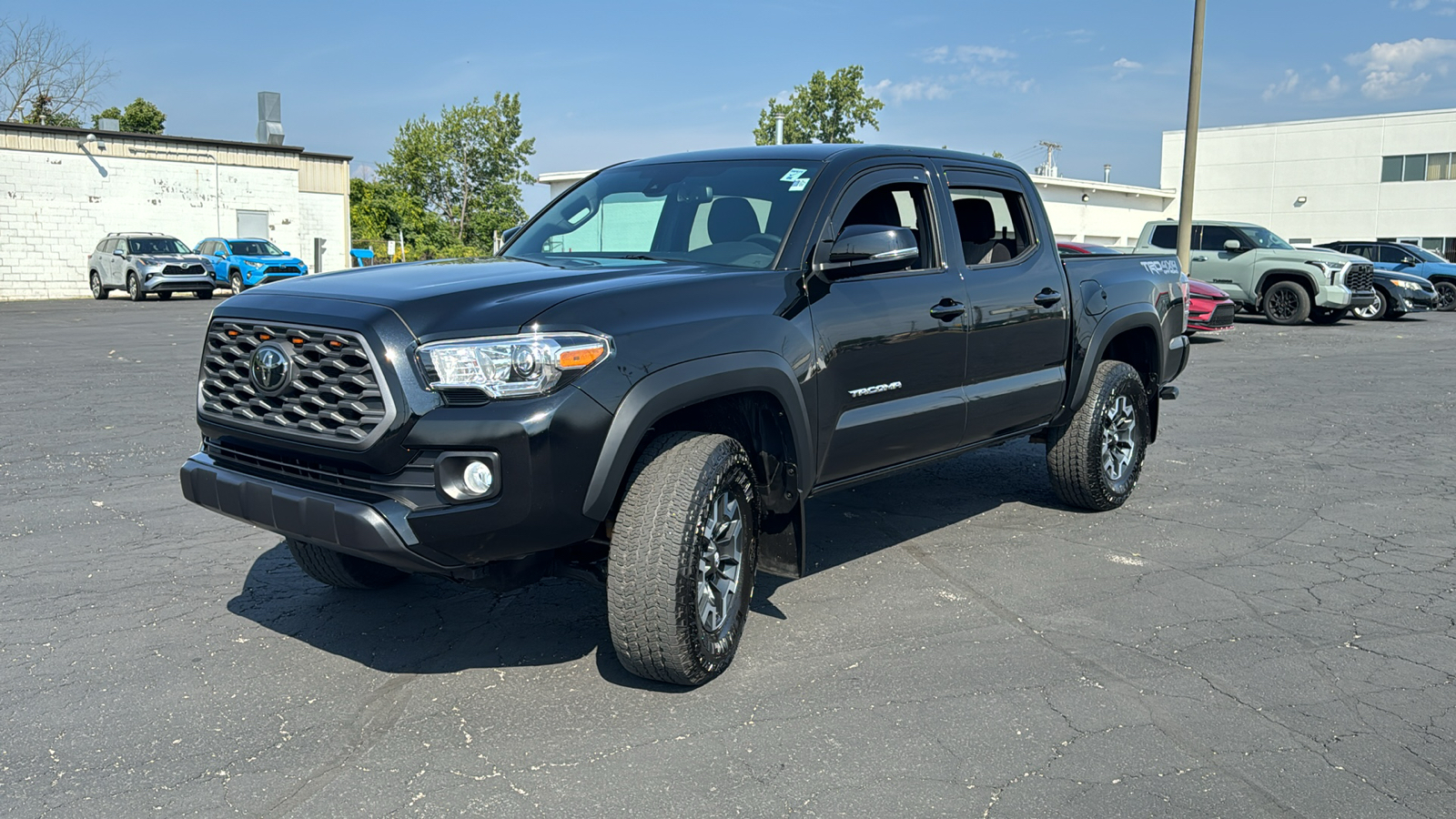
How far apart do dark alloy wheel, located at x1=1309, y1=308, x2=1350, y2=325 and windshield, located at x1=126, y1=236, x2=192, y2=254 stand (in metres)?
27.6

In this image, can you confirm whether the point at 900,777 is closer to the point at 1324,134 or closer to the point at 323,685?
the point at 323,685

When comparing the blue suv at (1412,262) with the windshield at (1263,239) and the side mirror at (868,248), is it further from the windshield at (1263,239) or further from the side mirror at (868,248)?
the side mirror at (868,248)

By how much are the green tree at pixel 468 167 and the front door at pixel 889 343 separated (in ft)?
261

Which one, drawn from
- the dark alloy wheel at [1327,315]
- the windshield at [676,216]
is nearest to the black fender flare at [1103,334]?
the windshield at [676,216]

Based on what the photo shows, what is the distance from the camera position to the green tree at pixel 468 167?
82562 mm

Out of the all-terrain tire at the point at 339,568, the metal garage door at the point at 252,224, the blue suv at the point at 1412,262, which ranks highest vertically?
the metal garage door at the point at 252,224

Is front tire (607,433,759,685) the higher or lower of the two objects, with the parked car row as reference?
lower

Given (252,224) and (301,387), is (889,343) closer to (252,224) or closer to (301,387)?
(301,387)

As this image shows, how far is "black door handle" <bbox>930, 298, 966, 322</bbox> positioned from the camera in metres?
5.04

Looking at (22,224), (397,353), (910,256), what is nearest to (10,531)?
(397,353)

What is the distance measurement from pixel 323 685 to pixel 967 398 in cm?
307

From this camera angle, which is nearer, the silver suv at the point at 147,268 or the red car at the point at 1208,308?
the red car at the point at 1208,308

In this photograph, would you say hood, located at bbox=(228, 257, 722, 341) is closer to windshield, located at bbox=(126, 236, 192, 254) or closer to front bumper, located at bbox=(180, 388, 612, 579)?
front bumper, located at bbox=(180, 388, 612, 579)

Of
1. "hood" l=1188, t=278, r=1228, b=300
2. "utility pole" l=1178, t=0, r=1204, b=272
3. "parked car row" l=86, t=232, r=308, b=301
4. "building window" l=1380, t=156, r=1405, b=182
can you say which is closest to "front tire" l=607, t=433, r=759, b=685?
"hood" l=1188, t=278, r=1228, b=300
